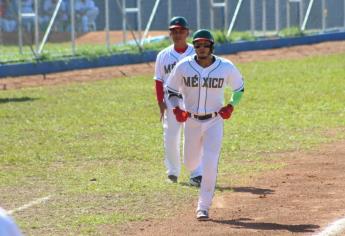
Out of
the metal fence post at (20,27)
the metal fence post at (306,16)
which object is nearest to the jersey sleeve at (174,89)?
the metal fence post at (20,27)

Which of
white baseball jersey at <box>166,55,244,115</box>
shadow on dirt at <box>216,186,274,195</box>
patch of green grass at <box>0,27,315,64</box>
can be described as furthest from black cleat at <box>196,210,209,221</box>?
patch of green grass at <box>0,27,315,64</box>

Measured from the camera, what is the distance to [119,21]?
33594 mm

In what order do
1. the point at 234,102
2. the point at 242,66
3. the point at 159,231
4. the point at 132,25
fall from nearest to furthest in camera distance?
the point at 159,231
the point at 234,102
the point at 242,66
the point at 132,25

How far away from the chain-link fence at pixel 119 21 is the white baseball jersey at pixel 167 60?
17064 millimetres

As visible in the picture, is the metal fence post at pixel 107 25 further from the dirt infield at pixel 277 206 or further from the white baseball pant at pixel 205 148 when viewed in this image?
the white baseball pant at pixel 205 148

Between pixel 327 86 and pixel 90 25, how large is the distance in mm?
10983

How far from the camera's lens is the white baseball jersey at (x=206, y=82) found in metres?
9.88

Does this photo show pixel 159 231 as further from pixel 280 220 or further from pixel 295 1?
pixel 295 1

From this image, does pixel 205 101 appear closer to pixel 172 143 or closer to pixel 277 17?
pixel 172 143

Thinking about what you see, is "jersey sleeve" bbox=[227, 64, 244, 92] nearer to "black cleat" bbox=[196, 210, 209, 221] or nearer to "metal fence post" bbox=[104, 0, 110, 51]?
"black cleat" bbox=[196, 210, 209, 221]

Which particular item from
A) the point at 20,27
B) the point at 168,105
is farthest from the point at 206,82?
the point at 20,27

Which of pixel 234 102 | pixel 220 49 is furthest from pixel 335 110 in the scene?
pixel 220 49

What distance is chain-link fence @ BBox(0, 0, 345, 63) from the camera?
97.6ft

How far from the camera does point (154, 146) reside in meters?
15.4
